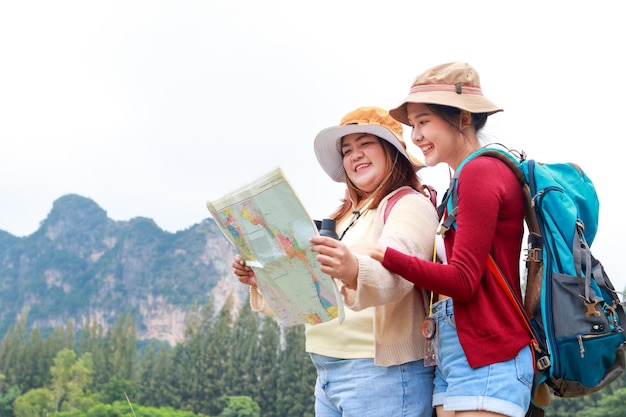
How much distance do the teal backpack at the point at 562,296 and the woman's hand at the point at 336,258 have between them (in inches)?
7.5

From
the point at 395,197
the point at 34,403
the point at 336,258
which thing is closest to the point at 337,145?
the point at 395,197

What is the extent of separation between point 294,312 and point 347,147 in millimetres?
409

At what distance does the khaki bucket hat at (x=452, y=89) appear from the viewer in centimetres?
137

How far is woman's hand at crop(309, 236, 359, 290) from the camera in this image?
3.96 ft

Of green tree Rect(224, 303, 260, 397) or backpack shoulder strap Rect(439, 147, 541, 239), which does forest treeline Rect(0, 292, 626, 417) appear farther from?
backpack shoulder strap Rect(439, 147, 541, 239)

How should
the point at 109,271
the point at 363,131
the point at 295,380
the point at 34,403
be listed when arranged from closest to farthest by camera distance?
the point at 363,131 → the point at 295,380 → the point at 34,403 → the point at 109,271

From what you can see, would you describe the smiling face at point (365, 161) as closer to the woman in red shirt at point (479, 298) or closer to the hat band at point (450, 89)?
the hat band at point (450, 89)

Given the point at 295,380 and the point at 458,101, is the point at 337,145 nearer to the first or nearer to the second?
the point at 458,101

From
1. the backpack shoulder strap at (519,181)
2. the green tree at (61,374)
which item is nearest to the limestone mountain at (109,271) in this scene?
the green tree at (61,374)

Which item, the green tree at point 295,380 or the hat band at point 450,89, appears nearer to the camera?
the hat band at point 450,89

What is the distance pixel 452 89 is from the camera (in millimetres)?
1385

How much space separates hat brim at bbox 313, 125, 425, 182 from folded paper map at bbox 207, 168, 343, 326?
34 cm

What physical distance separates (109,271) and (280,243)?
74.9 m

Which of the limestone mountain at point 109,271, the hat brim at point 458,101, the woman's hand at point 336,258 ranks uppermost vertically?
the hat brim at point 458,101
